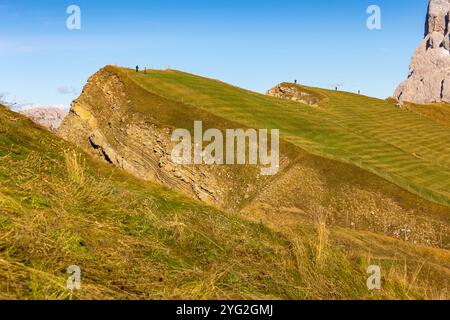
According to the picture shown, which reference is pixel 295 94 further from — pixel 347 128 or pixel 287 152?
pixel 287 152

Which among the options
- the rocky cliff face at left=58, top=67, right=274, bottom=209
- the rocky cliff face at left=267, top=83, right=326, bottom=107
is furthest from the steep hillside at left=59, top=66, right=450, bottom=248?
the rocky cliff face at left=267, top=83, right=326, bottom=107

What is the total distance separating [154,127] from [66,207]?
45877mm

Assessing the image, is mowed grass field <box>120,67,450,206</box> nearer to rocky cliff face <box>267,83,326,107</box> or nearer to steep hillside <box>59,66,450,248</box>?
steep hillside <box>59,66,450,248</box>

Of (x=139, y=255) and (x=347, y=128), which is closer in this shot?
(x=139, y=255)

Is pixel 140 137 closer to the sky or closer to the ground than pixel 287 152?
closer to the sky

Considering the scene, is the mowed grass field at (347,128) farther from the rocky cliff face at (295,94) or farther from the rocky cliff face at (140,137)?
the rocky cliff face at (295,94)

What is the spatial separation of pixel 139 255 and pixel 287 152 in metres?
40.6

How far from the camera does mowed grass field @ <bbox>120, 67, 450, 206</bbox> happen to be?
47.2 meters

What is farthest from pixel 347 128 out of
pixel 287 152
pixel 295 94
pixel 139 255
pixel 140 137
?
pixel 139 255

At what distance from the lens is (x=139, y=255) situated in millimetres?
7293

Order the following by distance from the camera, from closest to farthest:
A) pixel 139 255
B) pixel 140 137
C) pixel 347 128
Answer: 1. pixel 139 255
2. pixel 140 137
3. pixel 347 128

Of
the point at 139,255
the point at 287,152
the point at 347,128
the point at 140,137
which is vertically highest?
the point at 139,255

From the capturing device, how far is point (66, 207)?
27.1ft

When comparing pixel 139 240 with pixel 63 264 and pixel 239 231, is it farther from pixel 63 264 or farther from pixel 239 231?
pixel 239 231
